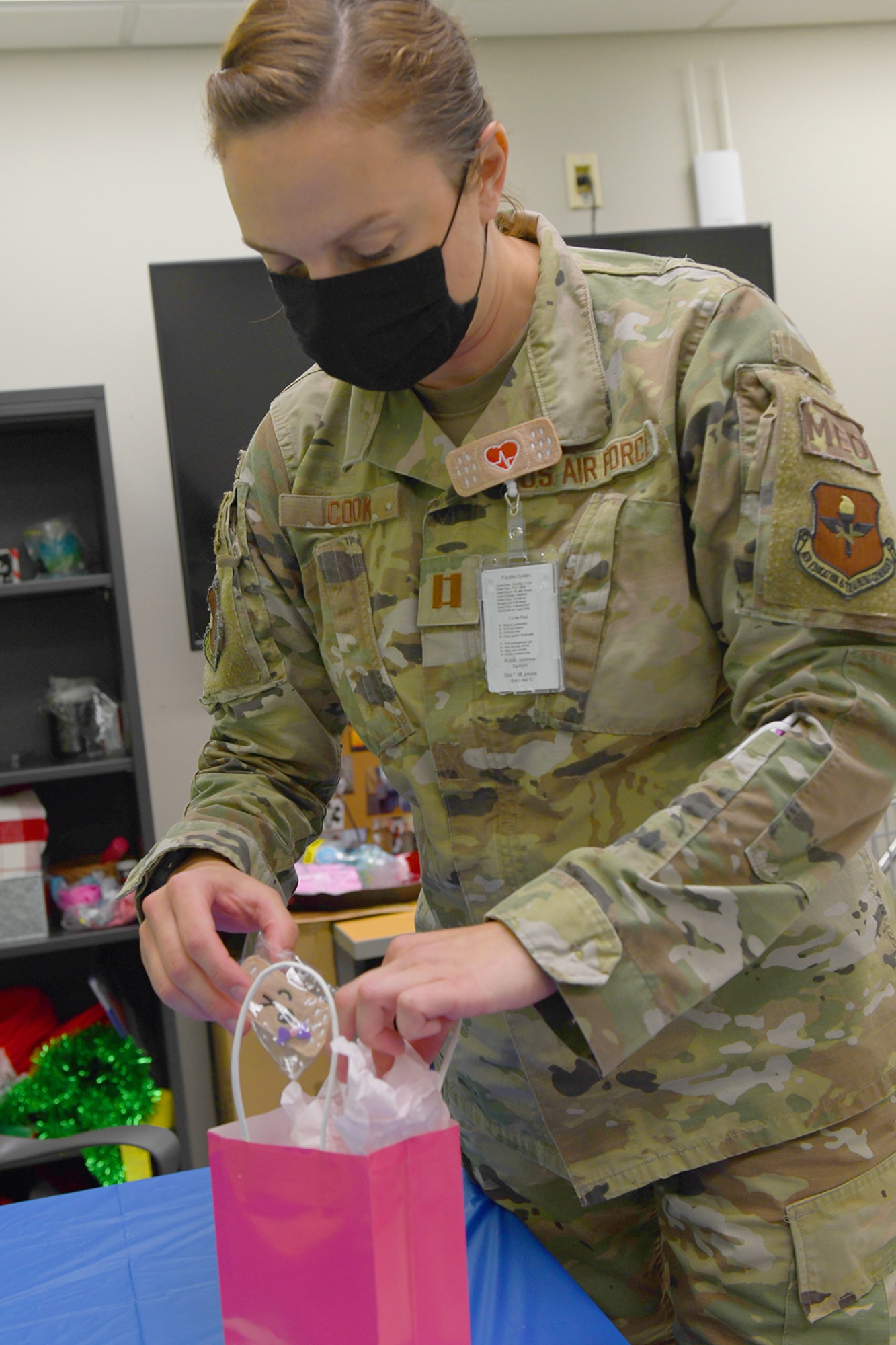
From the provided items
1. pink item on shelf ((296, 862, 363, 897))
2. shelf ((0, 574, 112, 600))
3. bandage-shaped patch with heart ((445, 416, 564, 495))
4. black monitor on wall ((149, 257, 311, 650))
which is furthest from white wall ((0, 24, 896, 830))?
bandage-shaped patch with heart ((445, 416, 564, 495))

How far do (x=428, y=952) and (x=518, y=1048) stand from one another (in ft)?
1.03

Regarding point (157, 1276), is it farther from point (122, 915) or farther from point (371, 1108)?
point (122, 915)

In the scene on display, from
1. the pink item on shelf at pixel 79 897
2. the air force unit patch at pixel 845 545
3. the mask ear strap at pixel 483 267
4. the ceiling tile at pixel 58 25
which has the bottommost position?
the pink item on shelf at pixel 79 897

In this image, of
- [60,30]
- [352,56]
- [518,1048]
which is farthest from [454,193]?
[60,30]

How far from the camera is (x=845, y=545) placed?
0.79 meters

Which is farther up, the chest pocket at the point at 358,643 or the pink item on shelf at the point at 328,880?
the chest pocket at the point at 358,643

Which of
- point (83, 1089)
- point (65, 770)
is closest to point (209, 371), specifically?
point (65, 770)

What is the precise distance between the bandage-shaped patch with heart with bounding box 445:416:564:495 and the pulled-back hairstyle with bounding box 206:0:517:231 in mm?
198

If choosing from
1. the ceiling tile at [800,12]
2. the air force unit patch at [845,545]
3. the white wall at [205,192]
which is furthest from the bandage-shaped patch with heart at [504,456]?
the ceiling tile at [800,12]

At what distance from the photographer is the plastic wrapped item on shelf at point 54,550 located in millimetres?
2562

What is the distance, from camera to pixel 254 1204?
70 centimetres

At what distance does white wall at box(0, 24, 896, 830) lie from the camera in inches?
108

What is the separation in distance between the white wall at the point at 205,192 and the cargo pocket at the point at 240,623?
178 centimetres

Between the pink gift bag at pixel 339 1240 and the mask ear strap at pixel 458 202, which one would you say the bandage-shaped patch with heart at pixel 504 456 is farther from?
the pink gift bag at pixel 339 1240
